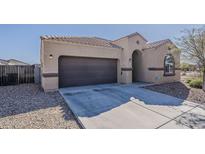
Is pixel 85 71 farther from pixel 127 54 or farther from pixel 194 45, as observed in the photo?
pixel 194 45

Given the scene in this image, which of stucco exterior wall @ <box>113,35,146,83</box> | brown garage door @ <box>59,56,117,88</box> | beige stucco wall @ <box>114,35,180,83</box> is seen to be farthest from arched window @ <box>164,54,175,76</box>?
brown garage door @ <box>59,56,117,88</box>

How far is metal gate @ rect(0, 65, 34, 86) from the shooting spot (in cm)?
1137

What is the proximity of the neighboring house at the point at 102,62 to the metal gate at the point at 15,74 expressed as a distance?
375 cm

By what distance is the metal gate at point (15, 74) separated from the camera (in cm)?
1137

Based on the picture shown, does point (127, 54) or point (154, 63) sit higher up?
point (127, 54)

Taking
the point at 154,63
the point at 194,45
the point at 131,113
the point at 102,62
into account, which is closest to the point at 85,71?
the point at 102,62

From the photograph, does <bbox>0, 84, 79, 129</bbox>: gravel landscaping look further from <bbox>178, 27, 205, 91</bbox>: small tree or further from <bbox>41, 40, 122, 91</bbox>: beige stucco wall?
<bbox>178, 27, 205, 91</bbox>: small tree

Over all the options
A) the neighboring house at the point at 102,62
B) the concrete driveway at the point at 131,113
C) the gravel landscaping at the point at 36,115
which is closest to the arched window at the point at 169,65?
the neighboring house at the point at 102,62

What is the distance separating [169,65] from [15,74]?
14.6m

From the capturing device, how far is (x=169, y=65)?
48.1 feet

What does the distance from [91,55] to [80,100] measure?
4812mm

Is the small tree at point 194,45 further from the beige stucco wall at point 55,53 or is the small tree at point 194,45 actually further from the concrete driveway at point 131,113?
the beige stucco wall at point 55,53

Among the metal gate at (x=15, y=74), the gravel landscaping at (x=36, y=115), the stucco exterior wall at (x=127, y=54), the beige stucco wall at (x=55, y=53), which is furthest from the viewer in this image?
the stucco exterior wall at (x=127, y=54)

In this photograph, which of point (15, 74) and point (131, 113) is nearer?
point (131, 113)
